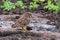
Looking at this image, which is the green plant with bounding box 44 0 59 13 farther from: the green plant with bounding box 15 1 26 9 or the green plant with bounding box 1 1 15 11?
the green plant with bounding box 1 1 15 11

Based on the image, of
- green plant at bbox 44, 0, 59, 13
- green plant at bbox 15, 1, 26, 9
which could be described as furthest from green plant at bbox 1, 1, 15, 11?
green plant at bbox 44, 0, 59, 13

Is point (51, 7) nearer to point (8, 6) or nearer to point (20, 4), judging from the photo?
point (20, 4)

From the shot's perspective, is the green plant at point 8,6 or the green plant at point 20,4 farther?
the green plant at point 20,4

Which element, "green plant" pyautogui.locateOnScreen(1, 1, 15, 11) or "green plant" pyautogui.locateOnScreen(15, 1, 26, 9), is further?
"green plant" pyautogui.locateOnScreen(15, 1, 26, 9)

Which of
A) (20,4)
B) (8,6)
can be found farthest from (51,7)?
(8,6)

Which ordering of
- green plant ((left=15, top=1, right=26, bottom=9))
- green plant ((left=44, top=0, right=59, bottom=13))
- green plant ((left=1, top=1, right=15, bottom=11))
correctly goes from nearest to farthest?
green plant ((left=44, top=0, right=59, bottom=13)) → green plant ((left=1, top=1, right=15, bottom=11)) → green plant ((left=15, top=1, right=26, bottom=9))

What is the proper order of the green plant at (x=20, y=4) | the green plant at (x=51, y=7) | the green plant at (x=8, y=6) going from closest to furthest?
the green plant at (x=51, y=7) < the green plant at (x=8, y=6) < the green plant at (x=20, y=4)

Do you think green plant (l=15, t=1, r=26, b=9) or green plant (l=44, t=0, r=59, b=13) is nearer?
green plant (l=44, t=0, r=59, b=13)

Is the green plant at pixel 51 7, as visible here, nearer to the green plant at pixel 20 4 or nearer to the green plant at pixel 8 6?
the green plant at pixel 20 4

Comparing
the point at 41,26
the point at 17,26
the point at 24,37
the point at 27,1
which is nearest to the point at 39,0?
the point at 27,1

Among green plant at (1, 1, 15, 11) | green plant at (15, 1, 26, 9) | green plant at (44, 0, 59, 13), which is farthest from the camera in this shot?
green plant at (15, 1, 26, 9)

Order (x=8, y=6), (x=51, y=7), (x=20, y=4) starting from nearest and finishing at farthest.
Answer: (x=51, y=7), (x=8, y=6), (x=20, y=4)

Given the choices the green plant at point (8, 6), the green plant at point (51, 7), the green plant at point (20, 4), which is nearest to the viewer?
the green plant at point (51, 7)

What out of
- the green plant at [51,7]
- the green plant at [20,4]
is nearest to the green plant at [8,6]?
the green plant at [20,4]
